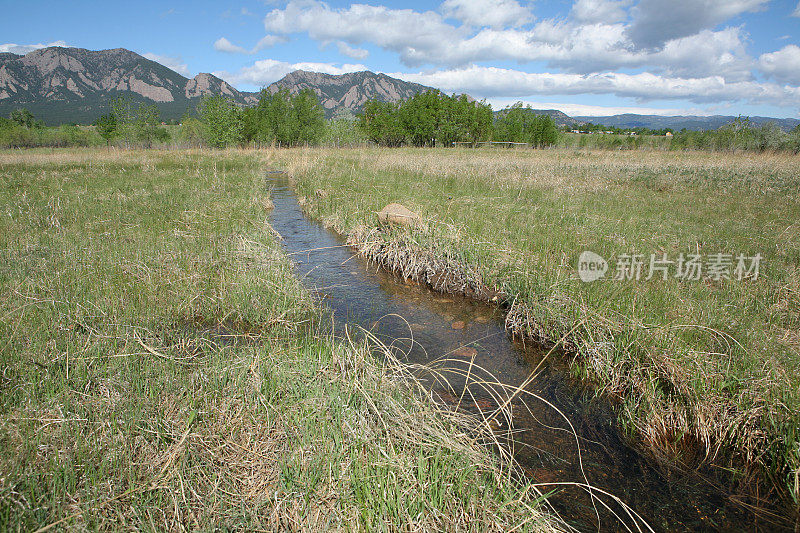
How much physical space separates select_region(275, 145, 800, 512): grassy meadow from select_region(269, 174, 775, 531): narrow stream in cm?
30

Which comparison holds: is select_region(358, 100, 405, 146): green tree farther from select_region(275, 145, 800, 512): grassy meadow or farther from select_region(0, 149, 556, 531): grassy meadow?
select_region(0, 149, 556, 531): grassy meadow

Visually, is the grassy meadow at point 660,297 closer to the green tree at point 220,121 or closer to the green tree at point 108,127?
the green tree at point 220,121

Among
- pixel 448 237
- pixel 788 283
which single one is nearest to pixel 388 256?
pixel 448 237

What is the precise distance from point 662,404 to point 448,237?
14.5 ft

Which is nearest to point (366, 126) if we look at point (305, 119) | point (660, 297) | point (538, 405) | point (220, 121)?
point (305, 119)

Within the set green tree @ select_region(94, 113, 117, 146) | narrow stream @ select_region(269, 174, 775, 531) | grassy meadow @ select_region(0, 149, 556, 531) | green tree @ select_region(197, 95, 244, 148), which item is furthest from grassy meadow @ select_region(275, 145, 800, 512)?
green tree @ select_region(94, 113, 117, 146)

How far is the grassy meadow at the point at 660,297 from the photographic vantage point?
3.29 m

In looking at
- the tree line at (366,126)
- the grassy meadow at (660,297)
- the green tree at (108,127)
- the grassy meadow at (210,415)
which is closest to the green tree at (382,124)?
the tree line at (366,126)

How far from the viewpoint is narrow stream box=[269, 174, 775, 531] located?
284cm

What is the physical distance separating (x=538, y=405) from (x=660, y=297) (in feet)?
7.23

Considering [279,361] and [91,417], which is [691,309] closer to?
[279,361]

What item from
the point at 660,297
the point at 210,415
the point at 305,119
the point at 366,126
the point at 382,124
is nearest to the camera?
the point at 210,415

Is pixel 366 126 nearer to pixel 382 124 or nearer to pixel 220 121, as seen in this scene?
pixel 382 124

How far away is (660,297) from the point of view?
15.6ft
